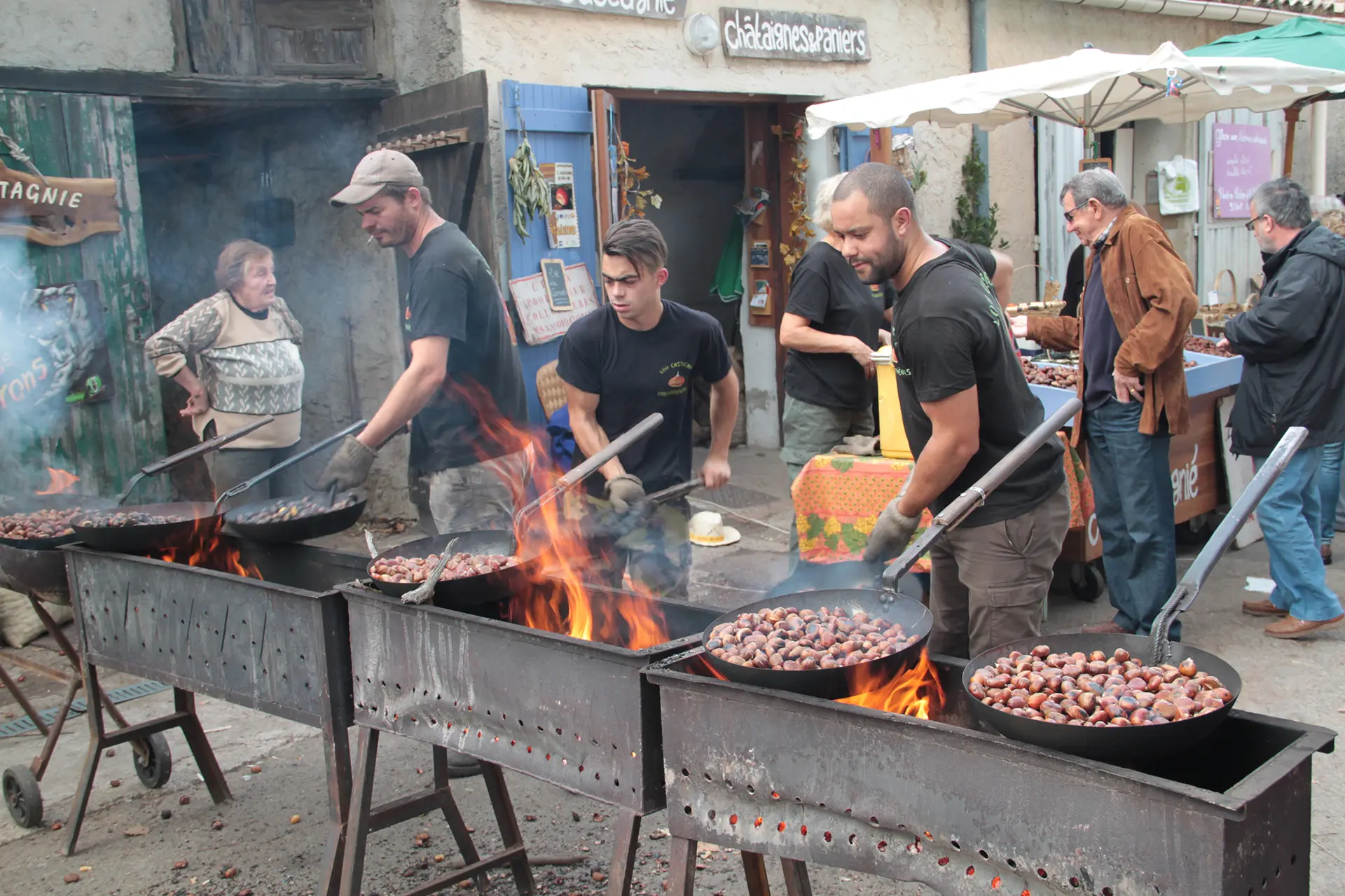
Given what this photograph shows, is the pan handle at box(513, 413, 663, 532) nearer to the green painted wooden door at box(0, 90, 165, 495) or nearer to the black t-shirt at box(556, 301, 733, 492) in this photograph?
the black t-shirt at box(556, 301, 733, 492)

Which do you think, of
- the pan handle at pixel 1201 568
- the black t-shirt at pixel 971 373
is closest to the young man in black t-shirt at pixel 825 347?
the black t-shirt at pixel 971 373

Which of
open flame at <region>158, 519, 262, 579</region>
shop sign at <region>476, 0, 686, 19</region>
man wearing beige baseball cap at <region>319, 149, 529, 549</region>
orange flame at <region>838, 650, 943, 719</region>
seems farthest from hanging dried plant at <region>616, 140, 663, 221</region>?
orange flame at <region>838, 650, 943, 719</region>

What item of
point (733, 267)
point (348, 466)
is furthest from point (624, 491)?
point (733, 267)

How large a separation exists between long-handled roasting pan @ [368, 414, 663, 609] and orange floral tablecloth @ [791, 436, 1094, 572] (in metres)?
1.68

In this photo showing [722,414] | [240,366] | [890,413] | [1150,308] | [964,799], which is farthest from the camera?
[240,366]

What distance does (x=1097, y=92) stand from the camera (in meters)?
7.37

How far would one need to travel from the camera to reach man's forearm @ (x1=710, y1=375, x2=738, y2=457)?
4.60 m

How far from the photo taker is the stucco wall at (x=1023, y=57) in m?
10.0

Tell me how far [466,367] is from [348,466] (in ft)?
2.07

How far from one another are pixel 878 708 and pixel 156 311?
25.2 feet

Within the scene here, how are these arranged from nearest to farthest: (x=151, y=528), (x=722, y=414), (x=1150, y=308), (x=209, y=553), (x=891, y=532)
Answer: (x=891, y=532), (x=151, y=528), (x=209, y=553), (x=722, y=414), (x=1150, y=308)

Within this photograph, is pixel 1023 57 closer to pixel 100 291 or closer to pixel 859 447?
pixel 859 447

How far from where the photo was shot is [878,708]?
229 centimetres

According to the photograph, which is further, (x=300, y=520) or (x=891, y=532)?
(x=300, y=520)
